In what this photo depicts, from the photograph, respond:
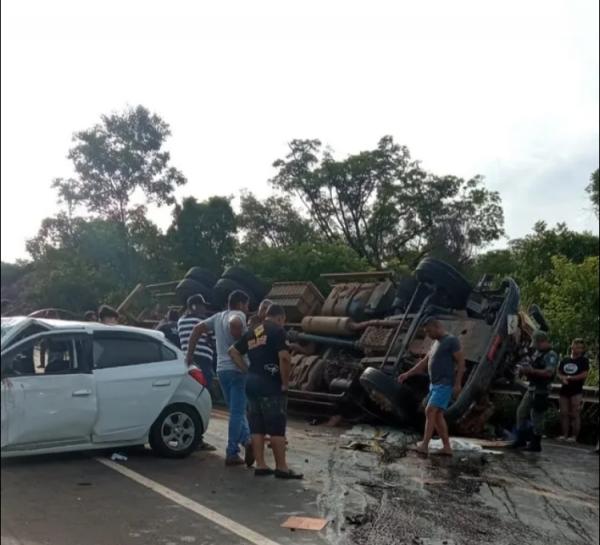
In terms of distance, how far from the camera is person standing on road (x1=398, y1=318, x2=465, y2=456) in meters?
7.55

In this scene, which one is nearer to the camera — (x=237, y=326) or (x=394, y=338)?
(x=237, y=326)

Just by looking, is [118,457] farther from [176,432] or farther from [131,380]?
[176,432]

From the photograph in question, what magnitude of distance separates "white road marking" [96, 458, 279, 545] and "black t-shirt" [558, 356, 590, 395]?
5557mm

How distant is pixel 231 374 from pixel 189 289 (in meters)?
1.98

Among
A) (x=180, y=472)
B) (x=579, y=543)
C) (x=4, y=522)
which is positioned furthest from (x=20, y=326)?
(x=579, y=543)

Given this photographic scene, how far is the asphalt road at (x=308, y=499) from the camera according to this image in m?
2.88

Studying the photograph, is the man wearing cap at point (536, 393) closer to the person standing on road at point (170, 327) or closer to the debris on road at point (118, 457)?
the person standing on road at point (170, 327)

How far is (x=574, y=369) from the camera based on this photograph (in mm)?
8797

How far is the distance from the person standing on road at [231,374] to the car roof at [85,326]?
0.34m

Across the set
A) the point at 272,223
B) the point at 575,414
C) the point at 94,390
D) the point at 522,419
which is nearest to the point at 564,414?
the point at 575,414

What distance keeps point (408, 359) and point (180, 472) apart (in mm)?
3971

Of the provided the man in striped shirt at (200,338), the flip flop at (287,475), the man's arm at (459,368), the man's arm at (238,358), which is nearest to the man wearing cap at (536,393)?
the man's arm at (459,368)

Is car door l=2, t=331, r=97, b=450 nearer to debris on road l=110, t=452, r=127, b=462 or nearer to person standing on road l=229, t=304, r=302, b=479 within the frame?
debris on road l=110, t=452, r=127, b=462

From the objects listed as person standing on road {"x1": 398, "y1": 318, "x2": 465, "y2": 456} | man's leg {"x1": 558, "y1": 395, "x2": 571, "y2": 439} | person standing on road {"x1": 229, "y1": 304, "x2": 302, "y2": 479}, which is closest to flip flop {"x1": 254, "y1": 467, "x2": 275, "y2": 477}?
person standing on road {"x1": 229, "y1": 304, "x2": 302, "y2": 479}
